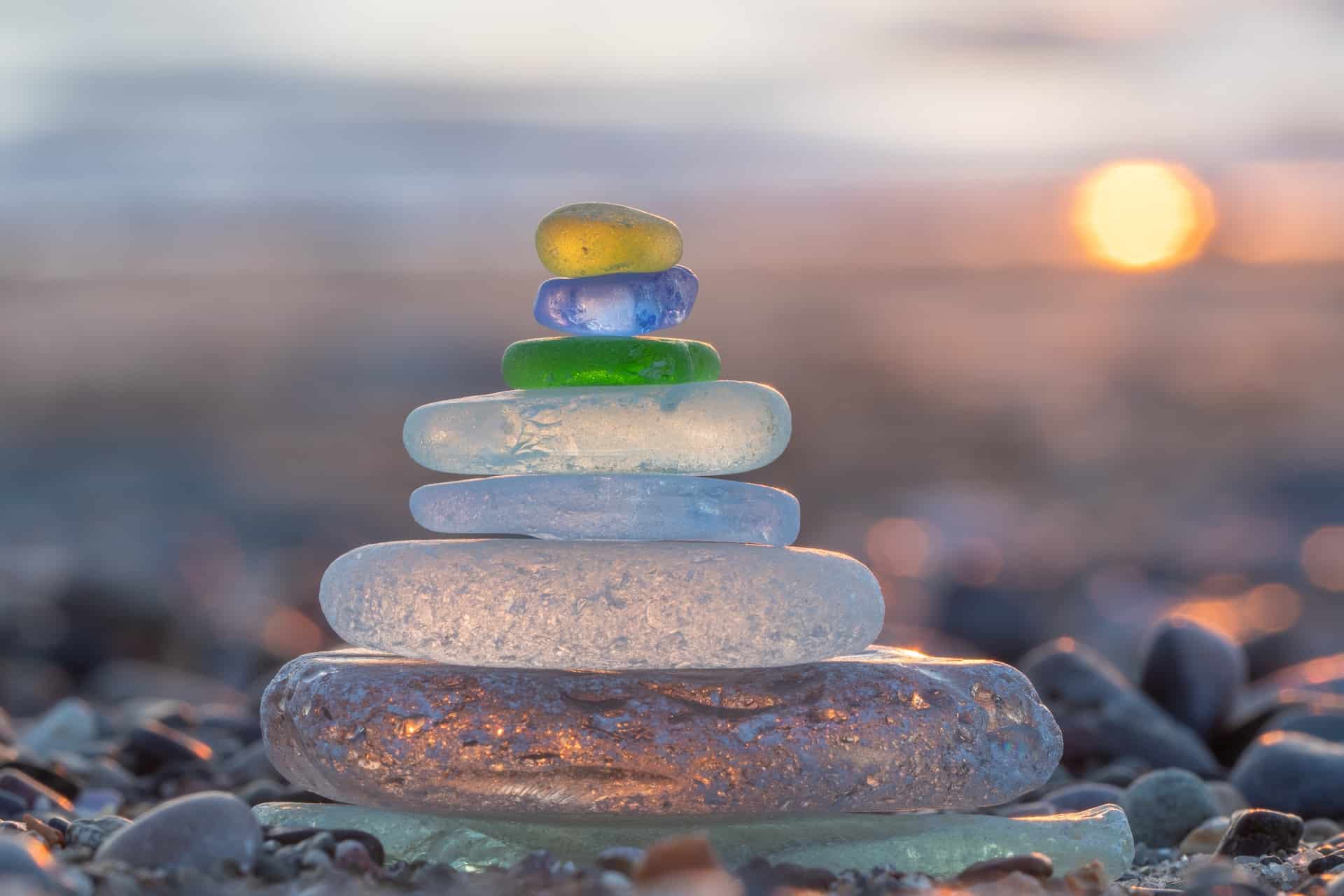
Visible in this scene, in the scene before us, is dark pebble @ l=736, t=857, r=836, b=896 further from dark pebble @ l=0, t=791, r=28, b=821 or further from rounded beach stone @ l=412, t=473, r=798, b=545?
dark pebble @ l=0, t=791, r=28, b=821

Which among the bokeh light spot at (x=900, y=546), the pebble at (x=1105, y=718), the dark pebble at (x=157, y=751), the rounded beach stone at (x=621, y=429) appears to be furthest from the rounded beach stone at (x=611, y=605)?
the bokeh light spot at (x=900, y=546)

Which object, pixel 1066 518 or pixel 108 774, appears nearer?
pixel 108 774

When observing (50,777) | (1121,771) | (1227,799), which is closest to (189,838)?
(50,777)

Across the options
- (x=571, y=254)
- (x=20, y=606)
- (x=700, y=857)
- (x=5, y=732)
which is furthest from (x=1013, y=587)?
(x=700, y=857)

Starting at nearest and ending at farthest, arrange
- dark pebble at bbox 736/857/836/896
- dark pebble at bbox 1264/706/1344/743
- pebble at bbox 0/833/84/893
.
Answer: pebble at bbox 0/833/84/893, dark pebble at bbox 736/857/836/896, dark pebble at bbox 1264/706/1344/743

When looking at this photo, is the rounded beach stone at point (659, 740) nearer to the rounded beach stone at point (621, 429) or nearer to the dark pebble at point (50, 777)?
the rounded beach stone at point (621, 429)

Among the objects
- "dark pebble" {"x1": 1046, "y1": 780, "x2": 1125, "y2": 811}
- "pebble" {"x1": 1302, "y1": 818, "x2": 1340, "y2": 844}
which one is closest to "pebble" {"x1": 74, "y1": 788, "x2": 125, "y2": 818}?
"dark pebble" {"x1": 1046, "y1": 780, "x2": 1125, "y2": 811}

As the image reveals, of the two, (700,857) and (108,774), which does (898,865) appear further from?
(108,774)
